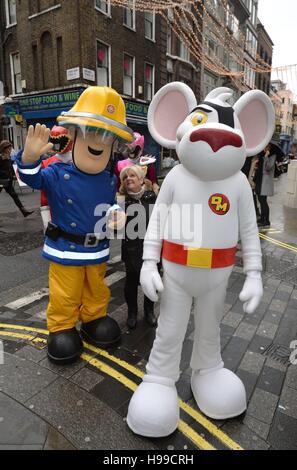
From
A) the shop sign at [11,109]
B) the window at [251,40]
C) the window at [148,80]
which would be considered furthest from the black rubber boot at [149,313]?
the window at [251,40]

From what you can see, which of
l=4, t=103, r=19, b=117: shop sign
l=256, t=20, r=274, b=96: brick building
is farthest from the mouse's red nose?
l=256, t=20, r=274, b=96: brick building

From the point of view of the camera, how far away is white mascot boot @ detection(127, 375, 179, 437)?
2.06 meters

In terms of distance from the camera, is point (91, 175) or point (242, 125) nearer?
point (242, 125)

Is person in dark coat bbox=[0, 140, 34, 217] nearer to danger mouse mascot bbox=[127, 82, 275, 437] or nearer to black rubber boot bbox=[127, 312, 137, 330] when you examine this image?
black rubber boot bbox=[127, 312, 137, 330]

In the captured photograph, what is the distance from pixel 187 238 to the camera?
213 centimetres

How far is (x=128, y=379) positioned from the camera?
8.52 feet

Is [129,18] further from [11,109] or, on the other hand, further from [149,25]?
[11,109]

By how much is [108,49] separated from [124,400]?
49.0ft

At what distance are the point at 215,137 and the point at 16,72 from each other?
1741 cm

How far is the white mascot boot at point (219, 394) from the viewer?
2229 millimetres

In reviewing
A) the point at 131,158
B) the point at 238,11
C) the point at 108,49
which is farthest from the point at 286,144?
the point at 131,158

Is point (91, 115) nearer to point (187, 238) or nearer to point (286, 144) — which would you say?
point (187, 238)

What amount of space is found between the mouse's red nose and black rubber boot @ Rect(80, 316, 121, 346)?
173 centimetres

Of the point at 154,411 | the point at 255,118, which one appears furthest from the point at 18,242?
the point at 255,118
